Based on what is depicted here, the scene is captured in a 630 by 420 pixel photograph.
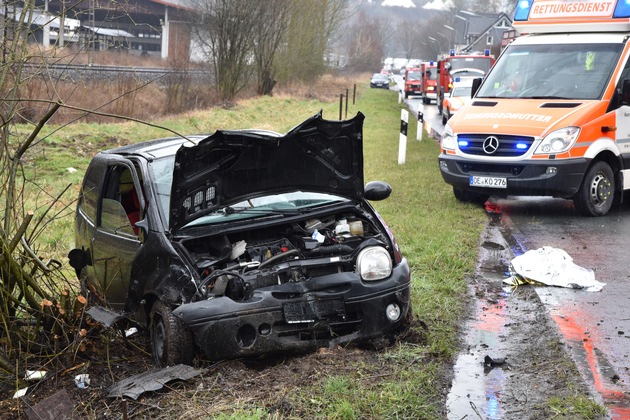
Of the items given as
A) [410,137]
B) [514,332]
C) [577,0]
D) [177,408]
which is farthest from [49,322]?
[410,137]

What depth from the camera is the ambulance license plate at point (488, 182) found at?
36.6ft

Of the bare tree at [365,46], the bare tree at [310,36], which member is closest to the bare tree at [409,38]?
the bare tree at [365,46]

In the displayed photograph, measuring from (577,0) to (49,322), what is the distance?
9.64 metres

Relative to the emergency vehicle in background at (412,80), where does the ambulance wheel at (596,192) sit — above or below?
above

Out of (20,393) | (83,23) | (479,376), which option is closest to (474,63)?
(83,23)

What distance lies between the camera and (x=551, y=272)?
25.7ft

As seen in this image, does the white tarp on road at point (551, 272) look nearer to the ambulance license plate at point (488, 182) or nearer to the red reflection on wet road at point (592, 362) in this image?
the red reflection on wet road at point (592, 362)

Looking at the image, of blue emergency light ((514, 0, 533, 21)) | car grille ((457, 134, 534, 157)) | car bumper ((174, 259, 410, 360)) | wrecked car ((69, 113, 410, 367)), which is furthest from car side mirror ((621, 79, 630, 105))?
car bumper ((174, 259, 410, 360))

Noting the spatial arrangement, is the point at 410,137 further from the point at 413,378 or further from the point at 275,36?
the point at 275,36

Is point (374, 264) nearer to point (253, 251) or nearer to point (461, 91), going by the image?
point (253, 251)

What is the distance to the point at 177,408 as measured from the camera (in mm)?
4742

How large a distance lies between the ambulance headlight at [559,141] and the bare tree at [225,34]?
29819mm

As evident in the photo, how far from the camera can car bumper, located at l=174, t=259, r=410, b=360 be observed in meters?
5.26

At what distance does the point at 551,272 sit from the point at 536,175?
331cm
